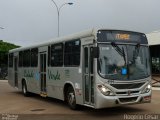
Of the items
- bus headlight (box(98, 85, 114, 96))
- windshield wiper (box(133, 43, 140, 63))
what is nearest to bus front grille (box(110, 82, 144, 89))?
bus headlight (box(98, 85, 114, 96))

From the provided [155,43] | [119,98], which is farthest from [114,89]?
[155,43]

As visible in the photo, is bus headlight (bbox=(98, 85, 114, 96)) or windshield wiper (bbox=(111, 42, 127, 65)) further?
windshield wiper (bbox=(111, 42, 127, 65))

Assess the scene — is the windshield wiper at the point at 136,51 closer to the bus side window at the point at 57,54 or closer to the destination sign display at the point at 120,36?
the destination sign display at the point at 120,36

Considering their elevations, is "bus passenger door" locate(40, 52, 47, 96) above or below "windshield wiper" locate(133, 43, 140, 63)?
below

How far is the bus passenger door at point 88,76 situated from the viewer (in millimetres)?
13172

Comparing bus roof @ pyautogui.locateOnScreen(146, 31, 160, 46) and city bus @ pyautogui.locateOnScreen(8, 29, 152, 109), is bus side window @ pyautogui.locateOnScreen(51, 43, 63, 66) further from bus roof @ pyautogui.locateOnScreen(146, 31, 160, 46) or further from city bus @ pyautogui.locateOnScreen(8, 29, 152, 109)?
bus roof @ pyautogui.locateOnScreen(146, 31, 160, 46)

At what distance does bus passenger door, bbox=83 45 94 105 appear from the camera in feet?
43.2

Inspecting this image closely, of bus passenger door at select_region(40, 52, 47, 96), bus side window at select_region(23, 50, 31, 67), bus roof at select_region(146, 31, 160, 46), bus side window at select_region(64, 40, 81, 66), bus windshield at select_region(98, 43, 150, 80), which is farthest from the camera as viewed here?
bus roof at select_region(146, 31, 160, 46)

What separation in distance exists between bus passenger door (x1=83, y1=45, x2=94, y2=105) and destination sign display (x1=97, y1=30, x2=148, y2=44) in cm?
60

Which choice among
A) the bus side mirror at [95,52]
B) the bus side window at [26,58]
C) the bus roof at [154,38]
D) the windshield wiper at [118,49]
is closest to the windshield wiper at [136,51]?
the windshield wiper at [118,49]

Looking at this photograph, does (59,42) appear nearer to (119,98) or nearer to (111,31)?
(111,31)

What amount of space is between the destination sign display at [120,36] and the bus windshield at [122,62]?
0.65 ft

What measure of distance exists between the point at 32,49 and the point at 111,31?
8.01 m

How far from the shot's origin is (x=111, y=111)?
14.2m
